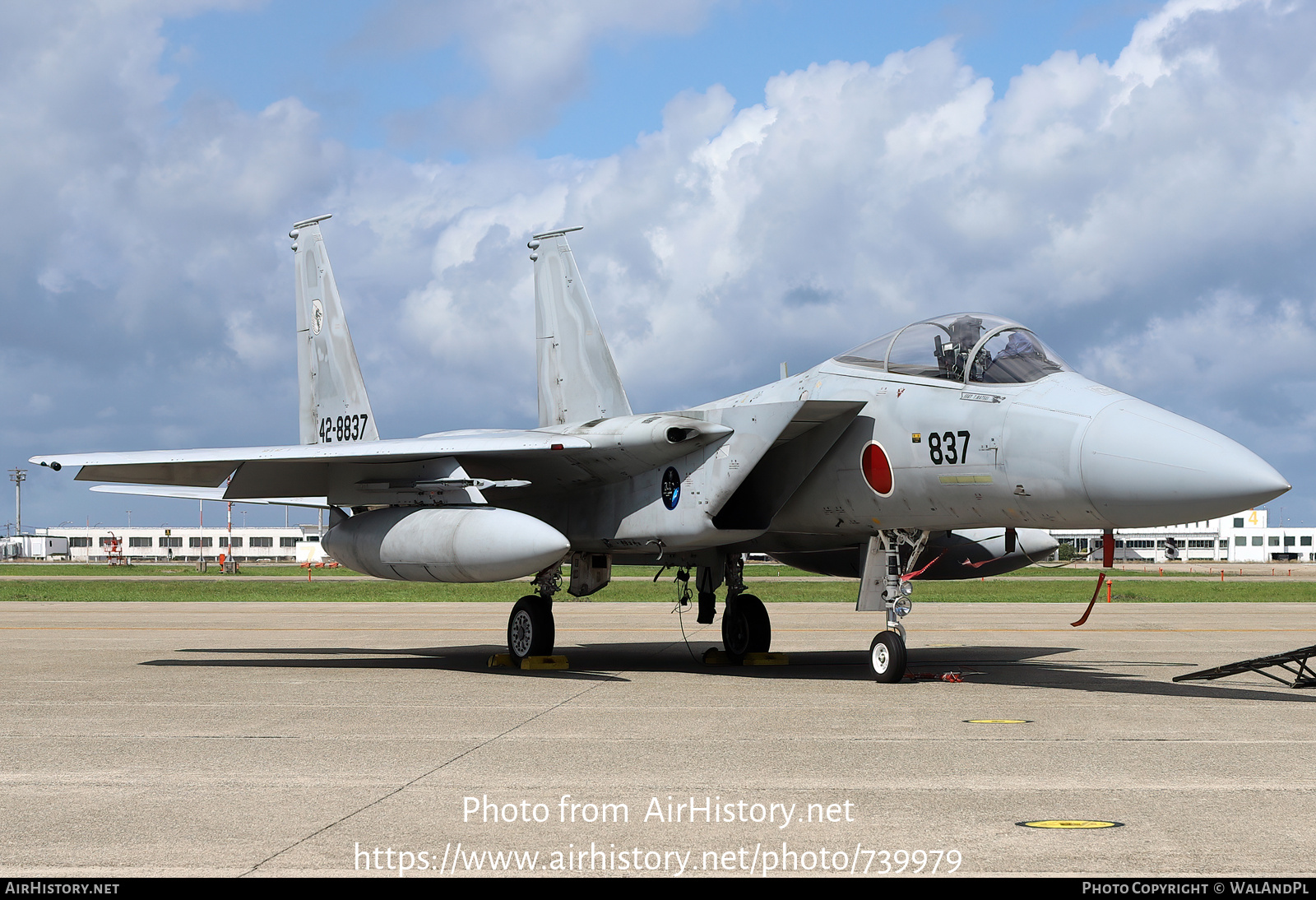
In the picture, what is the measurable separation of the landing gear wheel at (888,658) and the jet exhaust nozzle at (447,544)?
9.82 ft

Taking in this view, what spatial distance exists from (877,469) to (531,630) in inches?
182

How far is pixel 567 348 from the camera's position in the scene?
669 inches

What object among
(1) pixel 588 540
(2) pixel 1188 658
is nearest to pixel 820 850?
(1) pixel 588 540

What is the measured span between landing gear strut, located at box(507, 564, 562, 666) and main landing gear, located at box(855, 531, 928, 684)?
3.70 meters

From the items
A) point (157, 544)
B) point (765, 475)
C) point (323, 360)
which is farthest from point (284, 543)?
point (765, 475)

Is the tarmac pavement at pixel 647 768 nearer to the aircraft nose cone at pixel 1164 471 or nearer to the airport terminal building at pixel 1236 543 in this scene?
the aircraft nose cone at pixel 1164 471

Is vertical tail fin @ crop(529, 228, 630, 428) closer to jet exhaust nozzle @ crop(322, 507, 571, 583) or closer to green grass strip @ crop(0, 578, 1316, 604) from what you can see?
jet exhaust nozzle @ crop(322, 507, 571, 583)

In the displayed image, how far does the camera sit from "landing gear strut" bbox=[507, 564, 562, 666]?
13672 mm

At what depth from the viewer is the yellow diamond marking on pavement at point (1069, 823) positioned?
507cm

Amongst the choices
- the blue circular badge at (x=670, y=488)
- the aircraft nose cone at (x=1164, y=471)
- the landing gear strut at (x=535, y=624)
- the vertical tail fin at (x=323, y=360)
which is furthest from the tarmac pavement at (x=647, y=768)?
the vertical tail fin at (x=323, y=360)

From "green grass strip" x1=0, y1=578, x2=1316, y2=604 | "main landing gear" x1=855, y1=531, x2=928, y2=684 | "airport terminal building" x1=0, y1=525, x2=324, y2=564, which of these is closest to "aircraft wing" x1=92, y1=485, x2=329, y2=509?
"main landing gear" x1=855, y1=531, x2=928, y2=684

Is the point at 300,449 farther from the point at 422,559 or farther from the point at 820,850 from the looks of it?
the point at 820,850

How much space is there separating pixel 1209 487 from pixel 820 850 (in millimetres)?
5429

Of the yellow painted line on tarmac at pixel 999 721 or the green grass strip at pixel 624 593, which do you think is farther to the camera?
the green grass strip at pixel 624 593
